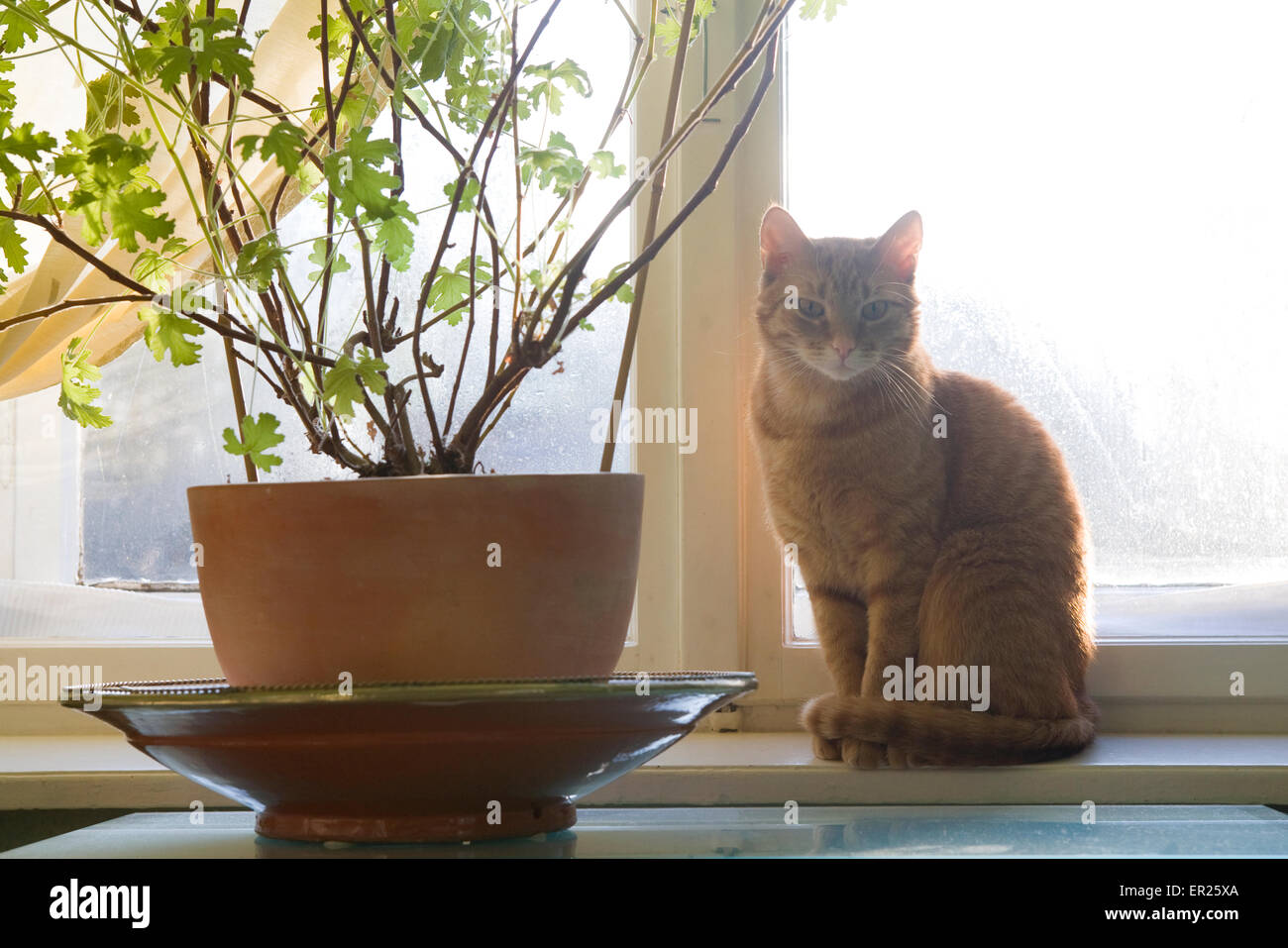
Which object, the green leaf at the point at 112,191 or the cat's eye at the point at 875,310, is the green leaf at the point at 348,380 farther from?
the cat's eye at the point at 875,310

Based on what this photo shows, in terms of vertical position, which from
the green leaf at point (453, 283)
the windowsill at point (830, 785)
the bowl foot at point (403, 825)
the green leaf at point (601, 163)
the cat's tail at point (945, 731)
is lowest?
the windowsill at point (830, 785)

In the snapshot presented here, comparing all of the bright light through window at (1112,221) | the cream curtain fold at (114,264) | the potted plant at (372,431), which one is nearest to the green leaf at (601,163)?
the potted plant at (372,431)

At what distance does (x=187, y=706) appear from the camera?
531 mm

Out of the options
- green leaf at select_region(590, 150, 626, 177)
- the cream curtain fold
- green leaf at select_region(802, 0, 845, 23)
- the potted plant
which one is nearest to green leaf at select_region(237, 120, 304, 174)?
the potted plant

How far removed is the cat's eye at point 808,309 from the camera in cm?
135

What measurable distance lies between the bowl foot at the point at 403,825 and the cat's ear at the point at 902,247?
3.08 ft

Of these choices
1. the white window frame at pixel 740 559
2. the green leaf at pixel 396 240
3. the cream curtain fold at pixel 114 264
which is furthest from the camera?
the white window frame at pixel 740 559

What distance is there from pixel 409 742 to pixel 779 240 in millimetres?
958

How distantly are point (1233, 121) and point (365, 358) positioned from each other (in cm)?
137

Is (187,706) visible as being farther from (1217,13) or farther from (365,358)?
(1217,13)

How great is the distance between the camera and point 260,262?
621mm

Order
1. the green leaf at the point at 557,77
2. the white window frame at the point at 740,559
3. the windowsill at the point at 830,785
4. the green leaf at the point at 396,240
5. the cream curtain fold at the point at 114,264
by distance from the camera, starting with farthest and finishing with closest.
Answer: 1. the white window frame at the point at 740,559
2. the cream curtain fold at the point at 114,264
3. the windowsill at the point at 830,785
4. the green leaf at the point at 557,77
5. the green leaf at the point at 396,240

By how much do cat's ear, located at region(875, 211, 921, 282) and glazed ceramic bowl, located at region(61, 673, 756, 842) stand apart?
87 cm
